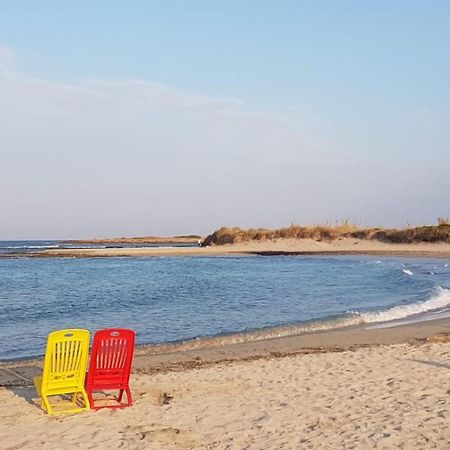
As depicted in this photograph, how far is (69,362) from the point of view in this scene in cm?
836

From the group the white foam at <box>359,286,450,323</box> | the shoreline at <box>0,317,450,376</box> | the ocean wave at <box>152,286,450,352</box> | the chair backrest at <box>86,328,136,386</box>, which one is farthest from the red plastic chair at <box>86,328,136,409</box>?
the white foam at <box>359,286,450,323</box>

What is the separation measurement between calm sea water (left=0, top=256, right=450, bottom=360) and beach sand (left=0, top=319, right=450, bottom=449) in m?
4.58

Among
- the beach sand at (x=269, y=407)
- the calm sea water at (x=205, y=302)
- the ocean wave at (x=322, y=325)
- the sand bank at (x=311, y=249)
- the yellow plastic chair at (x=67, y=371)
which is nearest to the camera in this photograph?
the beach sand at (x=269, y=407)

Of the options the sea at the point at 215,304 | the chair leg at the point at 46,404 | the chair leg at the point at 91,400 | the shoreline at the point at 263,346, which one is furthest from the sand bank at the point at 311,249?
the chair leg at the point at 46,404

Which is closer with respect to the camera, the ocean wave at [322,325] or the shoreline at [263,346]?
the shoreline at [263,346]

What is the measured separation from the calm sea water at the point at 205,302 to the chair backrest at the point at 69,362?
5656mm

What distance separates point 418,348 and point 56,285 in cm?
2287

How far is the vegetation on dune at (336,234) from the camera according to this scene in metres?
64.4

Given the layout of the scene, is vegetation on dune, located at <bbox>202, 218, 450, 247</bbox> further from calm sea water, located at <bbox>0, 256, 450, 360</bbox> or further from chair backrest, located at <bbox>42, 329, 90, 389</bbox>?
chair backrest, located at <bbox>42, 329, 90, 389</bbox>

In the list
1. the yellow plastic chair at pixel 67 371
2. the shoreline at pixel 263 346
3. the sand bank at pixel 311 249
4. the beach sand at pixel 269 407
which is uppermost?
the sand bank at pixel 311 249

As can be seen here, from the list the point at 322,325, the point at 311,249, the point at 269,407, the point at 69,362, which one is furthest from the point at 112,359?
the point at 311,249

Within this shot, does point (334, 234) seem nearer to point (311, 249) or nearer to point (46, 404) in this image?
point (311, 249)

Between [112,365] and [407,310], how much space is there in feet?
42.7

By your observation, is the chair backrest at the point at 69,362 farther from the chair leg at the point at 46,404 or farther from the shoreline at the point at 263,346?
the shoreline at the point at 263,346
